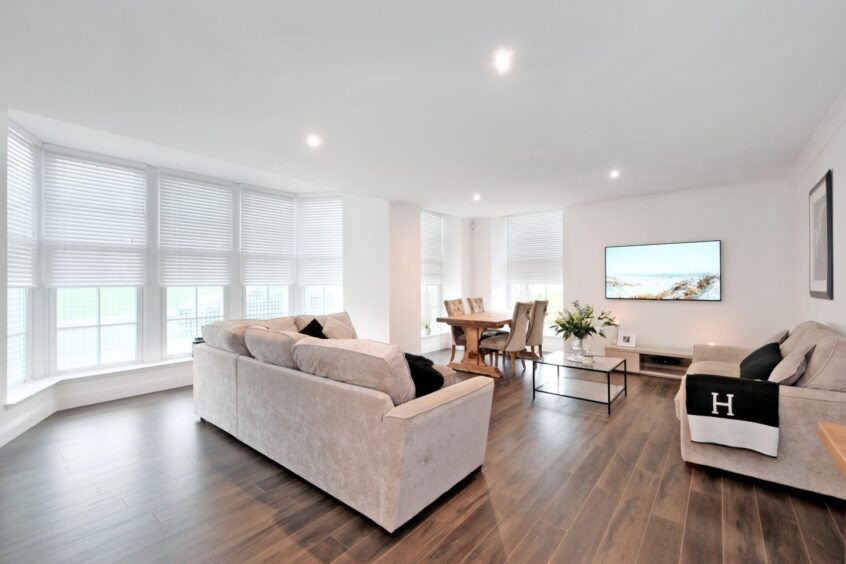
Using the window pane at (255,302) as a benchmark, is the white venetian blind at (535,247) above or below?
above

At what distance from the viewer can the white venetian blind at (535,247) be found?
643 cm

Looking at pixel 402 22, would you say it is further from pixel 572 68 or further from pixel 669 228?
pixel 669 228

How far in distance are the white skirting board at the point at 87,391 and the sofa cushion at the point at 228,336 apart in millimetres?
1577

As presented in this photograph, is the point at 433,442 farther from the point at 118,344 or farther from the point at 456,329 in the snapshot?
the point at 118,344

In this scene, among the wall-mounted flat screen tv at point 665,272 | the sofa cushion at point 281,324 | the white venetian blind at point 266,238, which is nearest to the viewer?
the sofa cushion at point 281,324

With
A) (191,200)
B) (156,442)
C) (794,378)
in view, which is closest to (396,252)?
(191,200)

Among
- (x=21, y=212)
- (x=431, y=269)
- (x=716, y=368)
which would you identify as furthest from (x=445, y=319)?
(x=21, y=212)

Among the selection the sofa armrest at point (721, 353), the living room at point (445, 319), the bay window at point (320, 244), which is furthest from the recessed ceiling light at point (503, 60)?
the bay window at point (320, 244)

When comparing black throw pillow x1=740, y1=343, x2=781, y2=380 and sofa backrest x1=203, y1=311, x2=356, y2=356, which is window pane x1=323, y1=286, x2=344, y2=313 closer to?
sofa backrest x1=203, y1=311, x2=356, y2=356

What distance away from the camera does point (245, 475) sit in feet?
8.06

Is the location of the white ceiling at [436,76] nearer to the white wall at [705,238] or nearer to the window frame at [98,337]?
the white wall at [705,238]

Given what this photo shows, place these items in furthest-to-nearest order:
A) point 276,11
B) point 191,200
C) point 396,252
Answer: point 396,252
point 191,200
point 276,11

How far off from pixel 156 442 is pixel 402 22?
3.48m

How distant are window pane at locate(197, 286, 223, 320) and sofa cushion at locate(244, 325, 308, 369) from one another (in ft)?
8.99
